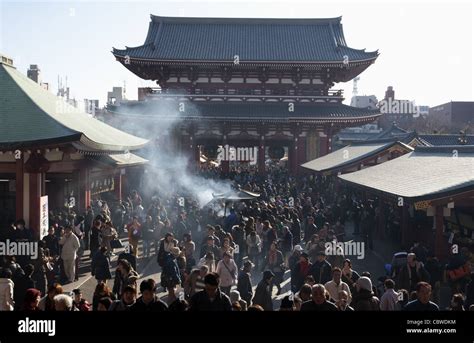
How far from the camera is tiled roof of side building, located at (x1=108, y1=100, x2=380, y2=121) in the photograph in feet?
108

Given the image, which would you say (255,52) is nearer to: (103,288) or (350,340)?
(103,288)

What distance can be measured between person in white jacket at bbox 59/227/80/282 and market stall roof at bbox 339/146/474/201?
8548mm

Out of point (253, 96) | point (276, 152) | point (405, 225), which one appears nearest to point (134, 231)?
point (405, 225)

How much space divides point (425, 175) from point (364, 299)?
918 centimetres

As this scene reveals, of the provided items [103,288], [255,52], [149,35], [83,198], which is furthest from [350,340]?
[149,35]

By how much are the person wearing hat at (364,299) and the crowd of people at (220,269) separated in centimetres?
2

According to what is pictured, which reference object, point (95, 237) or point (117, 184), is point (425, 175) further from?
point (117, 184)

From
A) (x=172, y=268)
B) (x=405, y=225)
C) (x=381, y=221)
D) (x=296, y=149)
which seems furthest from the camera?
(x=296, y=149)

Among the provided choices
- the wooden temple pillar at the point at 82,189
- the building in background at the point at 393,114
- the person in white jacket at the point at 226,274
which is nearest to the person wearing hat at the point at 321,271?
the person in white jacket at the point at 226,274

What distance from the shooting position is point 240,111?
111 feet

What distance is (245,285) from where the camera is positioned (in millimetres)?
8906

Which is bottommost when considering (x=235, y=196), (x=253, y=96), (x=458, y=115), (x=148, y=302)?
(x=148, y=302)

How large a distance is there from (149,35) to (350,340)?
129ft

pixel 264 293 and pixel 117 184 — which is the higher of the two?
pixel 117 184
